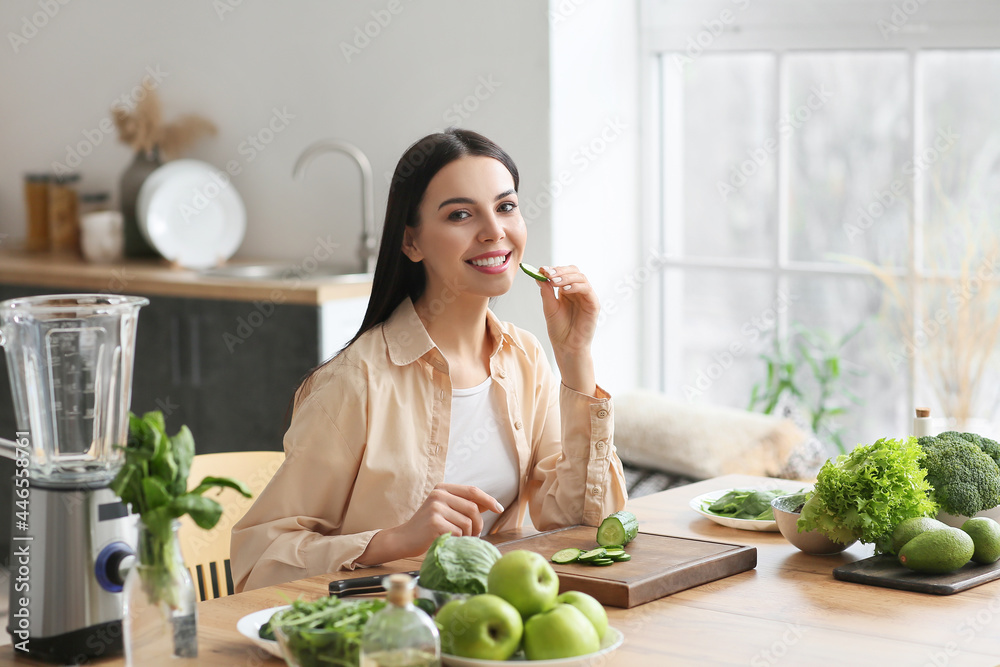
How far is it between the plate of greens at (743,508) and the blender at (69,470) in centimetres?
97

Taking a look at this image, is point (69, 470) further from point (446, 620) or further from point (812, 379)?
point (812, 379)

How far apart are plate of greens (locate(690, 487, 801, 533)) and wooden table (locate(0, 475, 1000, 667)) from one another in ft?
0.60

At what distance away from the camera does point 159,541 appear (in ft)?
3.74

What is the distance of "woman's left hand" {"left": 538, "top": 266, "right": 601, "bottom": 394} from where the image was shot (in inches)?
76.6

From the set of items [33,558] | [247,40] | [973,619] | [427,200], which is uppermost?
[247,40]

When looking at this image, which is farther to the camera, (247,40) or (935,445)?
(247,40)

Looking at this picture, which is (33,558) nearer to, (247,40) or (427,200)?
(427,200)

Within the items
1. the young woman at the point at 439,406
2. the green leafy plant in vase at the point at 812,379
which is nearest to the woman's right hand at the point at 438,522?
the young woman at the point at 439,406

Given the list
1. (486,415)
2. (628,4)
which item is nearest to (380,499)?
(486,415)

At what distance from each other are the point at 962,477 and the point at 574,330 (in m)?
0.65

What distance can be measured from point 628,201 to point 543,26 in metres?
0.62

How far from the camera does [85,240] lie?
4.09m

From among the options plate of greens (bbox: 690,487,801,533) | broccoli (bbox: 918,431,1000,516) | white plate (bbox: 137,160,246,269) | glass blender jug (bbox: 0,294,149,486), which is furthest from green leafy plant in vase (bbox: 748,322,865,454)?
glass blender jug (bbox: 0,294,149,486)

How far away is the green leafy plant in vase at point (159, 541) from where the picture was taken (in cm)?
114
